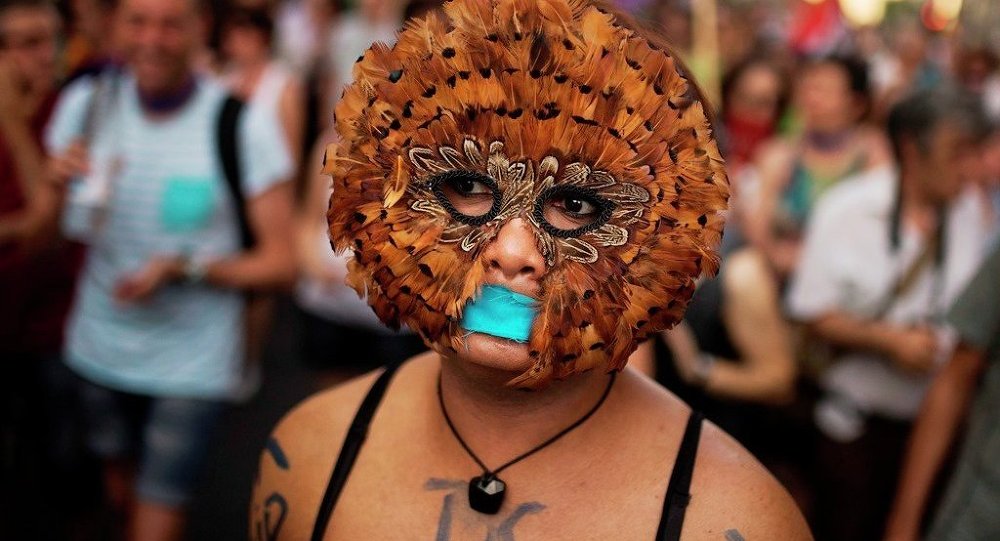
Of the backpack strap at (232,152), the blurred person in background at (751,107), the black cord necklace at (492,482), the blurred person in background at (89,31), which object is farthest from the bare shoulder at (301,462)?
the blurred person in background at (751,107)

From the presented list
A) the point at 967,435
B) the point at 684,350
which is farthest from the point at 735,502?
the point at 684,350

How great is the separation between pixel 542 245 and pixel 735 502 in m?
0.59

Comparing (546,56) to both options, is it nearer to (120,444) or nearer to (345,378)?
(120,444)

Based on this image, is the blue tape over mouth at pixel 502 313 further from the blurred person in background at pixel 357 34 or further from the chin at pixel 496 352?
the blurred person in background at pixel 357 34

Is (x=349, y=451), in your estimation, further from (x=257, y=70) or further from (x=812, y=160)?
(x=257, y=70)

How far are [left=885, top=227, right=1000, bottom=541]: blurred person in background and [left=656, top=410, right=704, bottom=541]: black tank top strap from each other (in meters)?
1.11

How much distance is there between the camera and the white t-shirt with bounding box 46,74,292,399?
386cm

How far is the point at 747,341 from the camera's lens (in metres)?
4.11

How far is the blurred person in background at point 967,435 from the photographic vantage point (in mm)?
2834

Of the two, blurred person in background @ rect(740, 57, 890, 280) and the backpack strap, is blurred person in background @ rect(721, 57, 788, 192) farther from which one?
the backpack strap

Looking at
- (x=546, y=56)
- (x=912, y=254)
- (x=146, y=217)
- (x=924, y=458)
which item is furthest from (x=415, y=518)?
(x=912, y=254)

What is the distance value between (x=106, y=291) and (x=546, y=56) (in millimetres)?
2617

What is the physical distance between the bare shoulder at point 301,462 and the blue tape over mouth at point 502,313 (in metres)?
0.57

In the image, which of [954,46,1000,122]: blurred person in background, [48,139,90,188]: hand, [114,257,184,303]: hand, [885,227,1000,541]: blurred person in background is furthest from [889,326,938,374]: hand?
[954,46,1000,122]: blurred person in background
